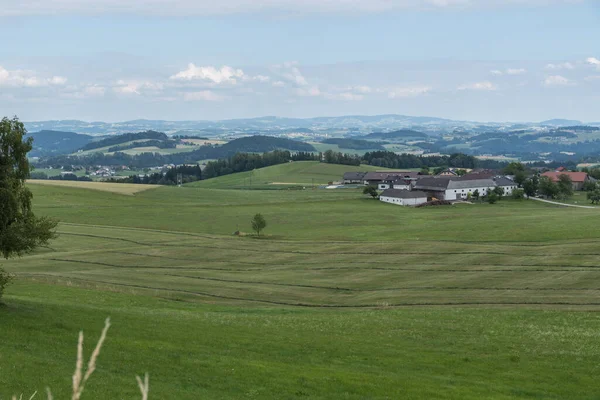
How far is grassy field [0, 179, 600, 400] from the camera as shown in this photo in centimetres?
2897

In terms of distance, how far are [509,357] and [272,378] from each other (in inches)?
523

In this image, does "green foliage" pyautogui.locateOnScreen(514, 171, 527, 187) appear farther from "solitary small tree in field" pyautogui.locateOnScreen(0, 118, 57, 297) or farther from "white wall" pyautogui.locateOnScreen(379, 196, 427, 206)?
"solitary small tree in field" pyautogui.locateOnScreen(0, 118, 57, 297)

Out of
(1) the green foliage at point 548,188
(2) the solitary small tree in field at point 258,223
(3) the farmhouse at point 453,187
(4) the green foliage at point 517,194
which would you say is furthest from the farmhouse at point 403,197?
(2) the solitary small tree in field at point 258,223

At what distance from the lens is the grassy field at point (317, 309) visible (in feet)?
95.0

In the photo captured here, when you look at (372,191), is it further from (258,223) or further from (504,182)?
(258,223)

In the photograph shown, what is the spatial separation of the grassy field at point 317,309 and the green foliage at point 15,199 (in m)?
3.84

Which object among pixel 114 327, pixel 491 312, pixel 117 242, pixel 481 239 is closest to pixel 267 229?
pixel 117 242

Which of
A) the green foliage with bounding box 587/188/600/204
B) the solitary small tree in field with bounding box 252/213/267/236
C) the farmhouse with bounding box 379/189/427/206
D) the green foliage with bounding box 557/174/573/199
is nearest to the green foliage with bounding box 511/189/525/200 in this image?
the green foliage with bounding box 557/174/573/199

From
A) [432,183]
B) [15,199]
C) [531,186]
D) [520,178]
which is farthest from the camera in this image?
[520,178]

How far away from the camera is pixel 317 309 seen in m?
51.4

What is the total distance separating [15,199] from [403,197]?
383ft

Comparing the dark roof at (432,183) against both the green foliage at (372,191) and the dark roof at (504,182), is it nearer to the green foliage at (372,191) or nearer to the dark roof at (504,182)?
the dark roof at (504,182)

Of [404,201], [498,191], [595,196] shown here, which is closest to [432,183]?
[498,191]

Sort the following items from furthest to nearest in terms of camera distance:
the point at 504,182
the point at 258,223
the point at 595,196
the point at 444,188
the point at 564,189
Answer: the point at 504,182
the point at 444,188
the point at 564,189
the point at 595,196
the point at 258,223
